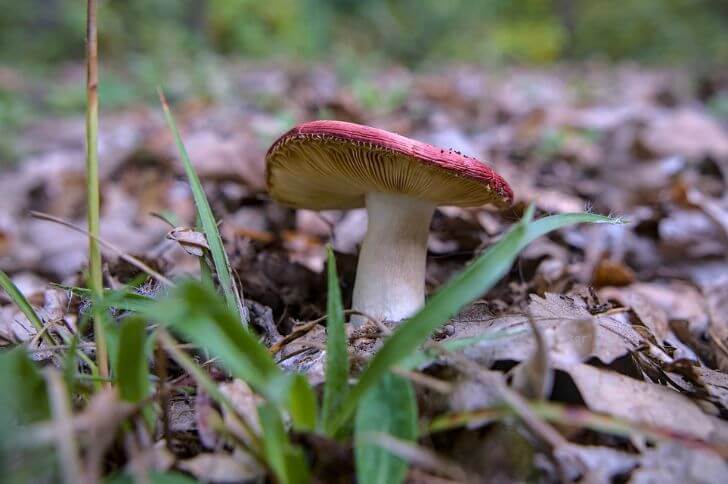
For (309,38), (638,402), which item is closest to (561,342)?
(638,402)

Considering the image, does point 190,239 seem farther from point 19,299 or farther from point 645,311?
point 645,311

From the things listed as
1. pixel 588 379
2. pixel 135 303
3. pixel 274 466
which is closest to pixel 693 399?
pixel 588 379

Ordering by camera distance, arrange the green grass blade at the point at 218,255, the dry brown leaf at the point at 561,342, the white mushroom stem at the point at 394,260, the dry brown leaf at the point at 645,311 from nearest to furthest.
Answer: the dry brown leaf at the point at 561,342
the green grass blade at the point at 218,255
the dry brown leaf at the point at 645,311
the white mushroom stem at the point at 394,260

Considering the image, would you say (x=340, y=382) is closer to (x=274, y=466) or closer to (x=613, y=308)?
(x=274, y=466)

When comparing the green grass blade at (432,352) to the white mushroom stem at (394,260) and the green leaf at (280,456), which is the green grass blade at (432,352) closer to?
the green leaf at (280,456)

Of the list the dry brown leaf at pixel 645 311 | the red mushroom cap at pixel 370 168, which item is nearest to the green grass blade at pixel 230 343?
A: the red mushroom cap at pixel 370 168
